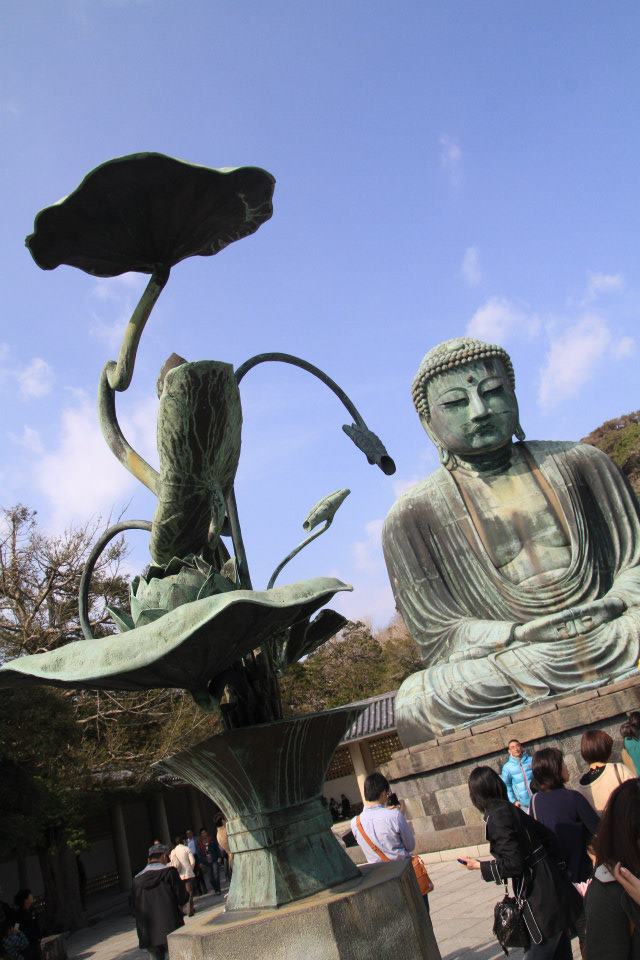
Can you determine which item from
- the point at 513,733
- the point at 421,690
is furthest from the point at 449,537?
the point at 513,733

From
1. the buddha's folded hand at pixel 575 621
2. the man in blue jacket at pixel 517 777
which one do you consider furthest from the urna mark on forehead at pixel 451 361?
the man in blue jacket at pixel 517 777

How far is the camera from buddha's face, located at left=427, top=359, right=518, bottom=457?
906 cm

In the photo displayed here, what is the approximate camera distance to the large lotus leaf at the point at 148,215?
9.55ft

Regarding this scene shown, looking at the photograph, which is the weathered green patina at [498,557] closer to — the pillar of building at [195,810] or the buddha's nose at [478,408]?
the buddha's nose at [478,408]

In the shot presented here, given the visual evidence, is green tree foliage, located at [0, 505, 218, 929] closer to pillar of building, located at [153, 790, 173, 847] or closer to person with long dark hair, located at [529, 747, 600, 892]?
pillar of building, located at [153, 790, 173, 847]

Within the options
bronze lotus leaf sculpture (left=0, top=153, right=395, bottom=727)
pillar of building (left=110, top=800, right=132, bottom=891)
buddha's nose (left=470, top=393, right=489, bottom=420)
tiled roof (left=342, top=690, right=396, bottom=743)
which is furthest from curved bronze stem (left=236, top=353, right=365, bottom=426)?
pillar of building (left=110, top=800, right=132, bottom=891)

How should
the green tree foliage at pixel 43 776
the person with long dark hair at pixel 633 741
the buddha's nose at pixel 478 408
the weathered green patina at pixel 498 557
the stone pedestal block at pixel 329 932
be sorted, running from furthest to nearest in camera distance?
1. the green tree foliage at pixel 43 776
2. the buddha's nose at pixel 478 408
3. the weathered green patina at pixel 498 557
4. the person with long dark hair at pixel 633 741
5. the stone pedestal block at pixel 329 932

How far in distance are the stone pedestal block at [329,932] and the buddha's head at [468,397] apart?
693cm

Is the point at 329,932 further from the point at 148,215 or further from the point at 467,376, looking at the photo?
the point at 467,376

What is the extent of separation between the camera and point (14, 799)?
33.4 feet

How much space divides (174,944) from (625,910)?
1.60m

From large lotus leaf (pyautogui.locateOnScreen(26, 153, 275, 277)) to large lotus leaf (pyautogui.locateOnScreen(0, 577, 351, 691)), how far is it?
5.33ft

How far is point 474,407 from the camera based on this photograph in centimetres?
907

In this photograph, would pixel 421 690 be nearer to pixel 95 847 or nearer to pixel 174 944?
pixel 174 944
